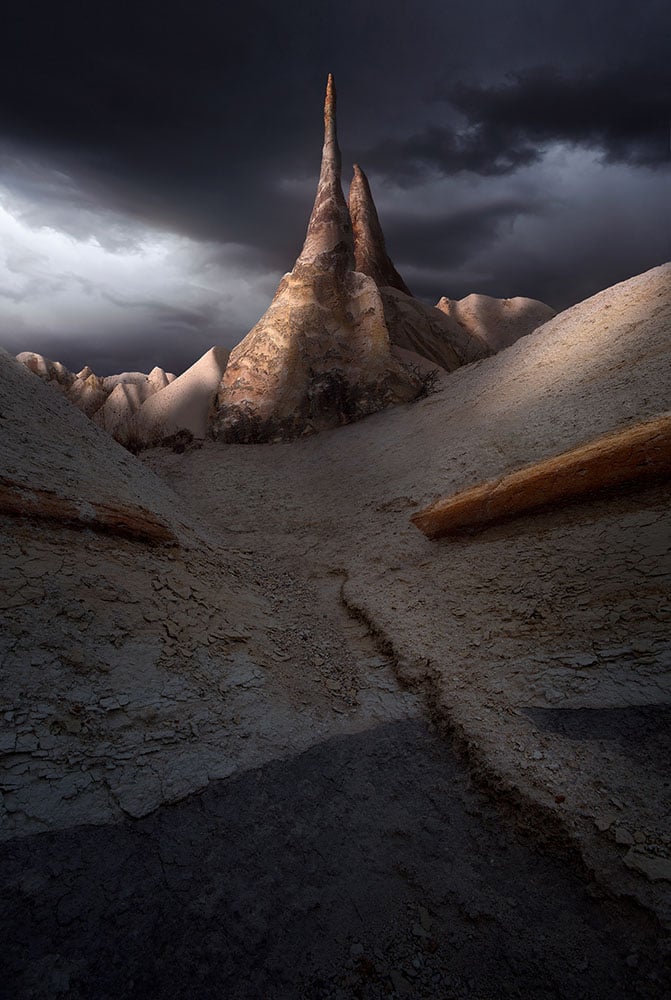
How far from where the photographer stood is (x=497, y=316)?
24.6 m

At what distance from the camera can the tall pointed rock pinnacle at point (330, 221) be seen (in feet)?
40.4

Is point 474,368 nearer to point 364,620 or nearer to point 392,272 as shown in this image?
point 364,620

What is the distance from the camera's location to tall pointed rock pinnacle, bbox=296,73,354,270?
40.4 feet

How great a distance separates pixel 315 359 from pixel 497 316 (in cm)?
1789

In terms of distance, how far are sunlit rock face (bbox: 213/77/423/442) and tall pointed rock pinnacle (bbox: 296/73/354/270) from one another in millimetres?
35

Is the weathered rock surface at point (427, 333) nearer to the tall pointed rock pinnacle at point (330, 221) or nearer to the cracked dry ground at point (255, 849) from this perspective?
the tall pointed rock pinnacle at point (330, 221)

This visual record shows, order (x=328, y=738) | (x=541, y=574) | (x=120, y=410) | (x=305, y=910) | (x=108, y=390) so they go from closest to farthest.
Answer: (x=305, y=910), (x=328, y=738), (x=541, y=574), (x=120, y=410), (x=108, y=390)

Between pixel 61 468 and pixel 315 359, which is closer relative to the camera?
pixel 61 468

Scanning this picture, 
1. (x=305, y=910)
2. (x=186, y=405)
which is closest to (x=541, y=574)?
(x=305, y=910)

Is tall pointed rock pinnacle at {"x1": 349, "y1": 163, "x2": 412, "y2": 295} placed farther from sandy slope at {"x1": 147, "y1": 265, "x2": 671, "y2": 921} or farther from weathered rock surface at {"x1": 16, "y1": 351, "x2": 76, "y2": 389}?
weathered rock surface at {"x1": 16, "y1": 351, "x2": 76, "y2": 389}

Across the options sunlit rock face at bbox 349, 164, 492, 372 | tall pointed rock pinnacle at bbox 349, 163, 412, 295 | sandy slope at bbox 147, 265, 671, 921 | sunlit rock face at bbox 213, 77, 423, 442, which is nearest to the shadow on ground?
sandy slope at bbox 147, 265, 671, 921

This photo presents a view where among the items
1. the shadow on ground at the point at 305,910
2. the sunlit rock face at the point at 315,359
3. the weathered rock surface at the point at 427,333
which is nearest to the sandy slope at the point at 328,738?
the shadow on ground at the point at 305,910

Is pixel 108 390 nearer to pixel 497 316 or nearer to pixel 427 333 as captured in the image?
pixel 427 333

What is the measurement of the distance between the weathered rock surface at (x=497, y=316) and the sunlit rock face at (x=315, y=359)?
43.3 ft
